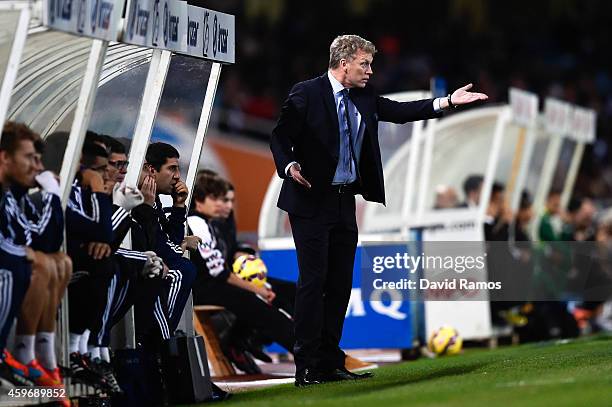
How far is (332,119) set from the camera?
895 cm

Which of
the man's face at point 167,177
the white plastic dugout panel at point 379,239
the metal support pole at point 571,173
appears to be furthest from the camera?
the metal support pole at point 571,173

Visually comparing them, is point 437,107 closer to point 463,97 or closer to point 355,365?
point 463,97

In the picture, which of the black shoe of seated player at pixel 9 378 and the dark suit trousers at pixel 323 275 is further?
the dark suit trousers at pixel 323 275

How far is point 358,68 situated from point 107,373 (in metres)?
2.66

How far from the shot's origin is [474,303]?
14.1 metres

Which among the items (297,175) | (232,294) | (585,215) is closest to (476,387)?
(297,175)

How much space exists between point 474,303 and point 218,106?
49.9ft

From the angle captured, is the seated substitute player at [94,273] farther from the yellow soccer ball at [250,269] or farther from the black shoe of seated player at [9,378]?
the yellow soccer ball at [250,269]

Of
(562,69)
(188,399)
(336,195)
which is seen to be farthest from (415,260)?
(562,69)

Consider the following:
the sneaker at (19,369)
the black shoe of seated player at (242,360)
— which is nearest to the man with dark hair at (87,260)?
the sneaker at (19,369)

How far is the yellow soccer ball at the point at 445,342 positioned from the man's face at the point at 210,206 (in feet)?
9.34

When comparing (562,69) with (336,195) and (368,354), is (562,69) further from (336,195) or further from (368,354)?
(336,195)

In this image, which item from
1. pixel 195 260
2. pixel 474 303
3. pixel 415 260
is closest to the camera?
pixel 195 260

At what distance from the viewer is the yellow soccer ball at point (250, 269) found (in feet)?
39.9
